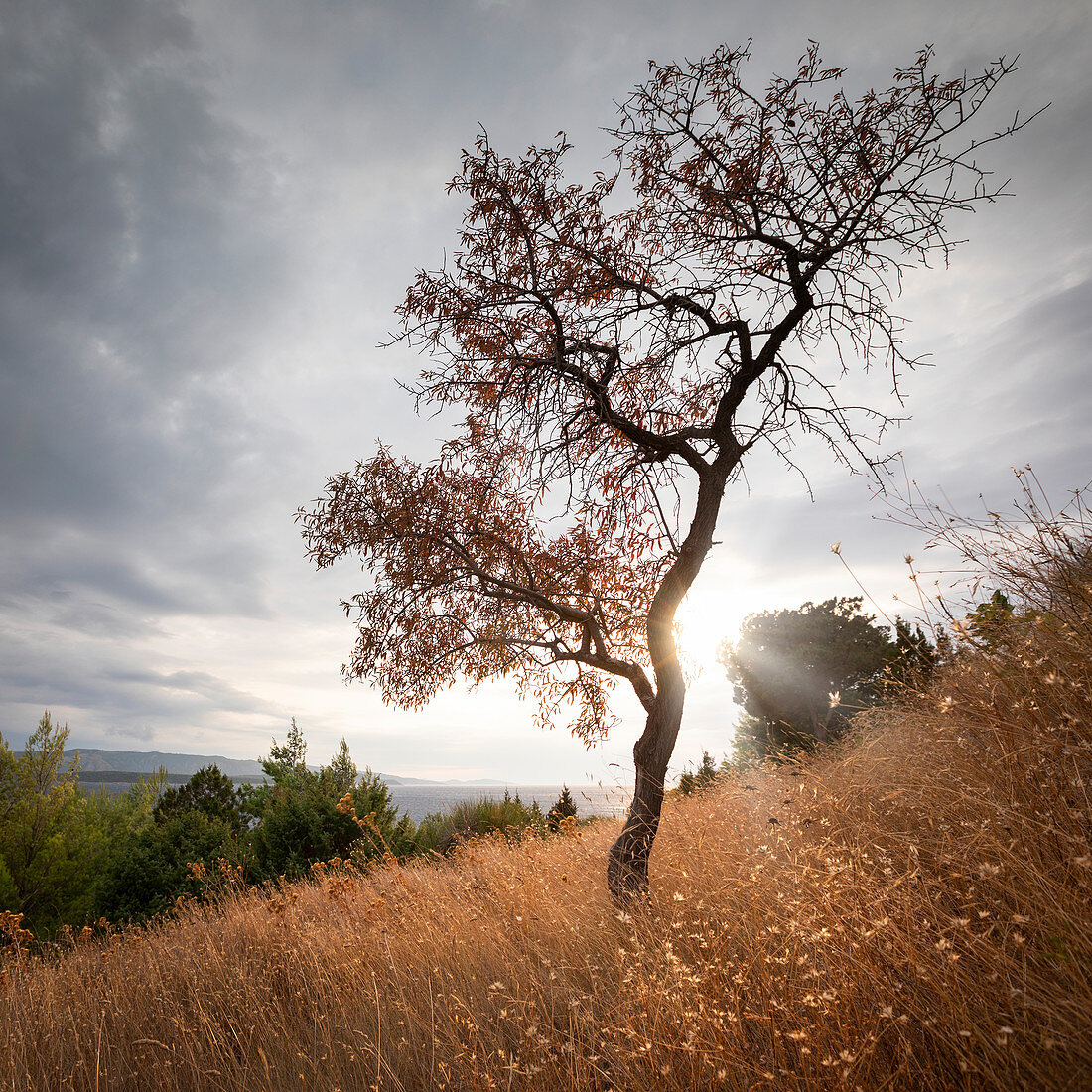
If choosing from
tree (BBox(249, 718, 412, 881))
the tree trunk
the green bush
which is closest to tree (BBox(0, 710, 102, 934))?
tree (BBox(249, 718, 412, 881))

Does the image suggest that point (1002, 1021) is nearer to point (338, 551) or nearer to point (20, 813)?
point (338, 551)

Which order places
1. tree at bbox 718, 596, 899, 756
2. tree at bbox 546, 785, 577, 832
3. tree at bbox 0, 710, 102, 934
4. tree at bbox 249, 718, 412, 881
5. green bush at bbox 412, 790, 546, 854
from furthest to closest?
tree at bbox 718, 596, 899, 756 < green bush at bbox 412, 790, 546, 854 < tree at bbox 546, 785, 577, 832 < tree at bbox 0, 710, 102, 934 < tree at bbox 249, 718, 412, 881

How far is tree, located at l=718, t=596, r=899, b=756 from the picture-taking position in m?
18.6

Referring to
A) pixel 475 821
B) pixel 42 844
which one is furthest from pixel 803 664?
pixel 42 844

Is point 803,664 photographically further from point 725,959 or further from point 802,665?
point 725,959

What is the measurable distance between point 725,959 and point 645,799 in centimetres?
153

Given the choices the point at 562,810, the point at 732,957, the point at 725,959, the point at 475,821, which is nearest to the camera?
the point at 732,957

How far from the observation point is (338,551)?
4.49 m

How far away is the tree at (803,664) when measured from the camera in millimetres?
18625

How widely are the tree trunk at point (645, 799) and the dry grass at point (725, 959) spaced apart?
0.80 ft

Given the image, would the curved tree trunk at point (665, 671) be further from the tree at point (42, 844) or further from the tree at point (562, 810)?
the tree at point (42, 844)

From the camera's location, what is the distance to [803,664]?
64.3 feet

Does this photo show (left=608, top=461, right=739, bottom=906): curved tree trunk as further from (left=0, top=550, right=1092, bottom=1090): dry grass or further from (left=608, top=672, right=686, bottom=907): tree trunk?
(left=0, top=550, right=1092, bottom=1090): dry grass

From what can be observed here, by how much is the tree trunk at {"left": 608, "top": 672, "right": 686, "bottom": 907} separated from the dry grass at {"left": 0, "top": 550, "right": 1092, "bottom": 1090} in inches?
9.6
